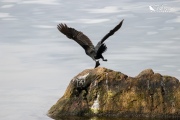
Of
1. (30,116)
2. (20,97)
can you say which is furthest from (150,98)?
(20,97)

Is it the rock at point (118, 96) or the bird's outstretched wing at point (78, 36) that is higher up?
the bird's outstretched wing at point (78, 36)

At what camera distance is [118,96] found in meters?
21.3

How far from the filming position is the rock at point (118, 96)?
2114 cm

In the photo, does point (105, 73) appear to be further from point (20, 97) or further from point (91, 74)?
point (20, 97)

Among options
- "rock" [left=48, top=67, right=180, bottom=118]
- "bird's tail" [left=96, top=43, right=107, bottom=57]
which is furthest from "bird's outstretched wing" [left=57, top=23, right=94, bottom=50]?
"rock" [left=48, top=67, right=180, bottom=118]

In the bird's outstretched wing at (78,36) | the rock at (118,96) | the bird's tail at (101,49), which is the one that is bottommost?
the rock at (118,96)

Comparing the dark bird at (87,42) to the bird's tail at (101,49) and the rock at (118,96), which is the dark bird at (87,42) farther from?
the rock at (118,96)

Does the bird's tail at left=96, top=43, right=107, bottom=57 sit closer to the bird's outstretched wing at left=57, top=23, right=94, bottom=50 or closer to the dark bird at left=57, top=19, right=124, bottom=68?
the dark bird at left=57, top=19, right=124, bottom=68

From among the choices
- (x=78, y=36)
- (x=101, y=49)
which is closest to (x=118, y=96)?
(x=101, y=49)

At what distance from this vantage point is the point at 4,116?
21781 millimetres

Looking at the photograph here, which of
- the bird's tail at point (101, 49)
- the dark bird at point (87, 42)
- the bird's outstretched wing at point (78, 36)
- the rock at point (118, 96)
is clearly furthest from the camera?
the bird's outstretched wing at point (78, 36)

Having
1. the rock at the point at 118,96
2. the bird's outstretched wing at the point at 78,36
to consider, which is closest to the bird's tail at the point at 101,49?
the bird's outstretched wing at the point at 78,36

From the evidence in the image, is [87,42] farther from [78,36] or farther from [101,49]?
[101,49]

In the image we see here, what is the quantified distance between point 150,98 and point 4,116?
4.45m
